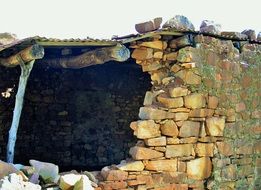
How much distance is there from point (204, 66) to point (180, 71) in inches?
14.3

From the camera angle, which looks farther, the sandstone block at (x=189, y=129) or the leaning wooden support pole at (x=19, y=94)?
the sandstone block at (x=189, y=129)

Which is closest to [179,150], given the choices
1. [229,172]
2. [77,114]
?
[229,172]

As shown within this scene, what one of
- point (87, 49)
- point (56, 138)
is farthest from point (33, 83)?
point (87, 49)

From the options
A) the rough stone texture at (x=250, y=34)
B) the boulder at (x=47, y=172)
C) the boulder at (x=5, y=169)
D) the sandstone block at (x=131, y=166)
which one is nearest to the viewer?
the boulder at (x=5, y=169)

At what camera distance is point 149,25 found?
18.0 feet

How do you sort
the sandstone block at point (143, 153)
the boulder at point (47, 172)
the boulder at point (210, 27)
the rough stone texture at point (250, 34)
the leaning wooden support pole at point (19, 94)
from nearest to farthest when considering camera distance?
the boulder at point (47, 172), the sandstone block at point (143, 153), the leaning wooden support pole at point (19, 94), the boulder at point (210, 27), the rough stone texture at point (250, 34)

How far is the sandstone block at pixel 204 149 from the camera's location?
5594 mm

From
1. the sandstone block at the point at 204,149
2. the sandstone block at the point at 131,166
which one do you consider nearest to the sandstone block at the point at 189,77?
the sandstone block at the point at 204,149

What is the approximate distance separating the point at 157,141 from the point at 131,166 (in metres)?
0.48

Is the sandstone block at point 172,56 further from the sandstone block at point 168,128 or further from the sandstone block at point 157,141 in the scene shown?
the sandstone block at point 157,141

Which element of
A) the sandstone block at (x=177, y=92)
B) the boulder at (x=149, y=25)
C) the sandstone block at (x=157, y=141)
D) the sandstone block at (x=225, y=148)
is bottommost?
the sandstone block at (x=225, y=148)

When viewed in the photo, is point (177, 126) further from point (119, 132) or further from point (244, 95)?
point (119, 132)

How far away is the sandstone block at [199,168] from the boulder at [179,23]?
5.86 feet

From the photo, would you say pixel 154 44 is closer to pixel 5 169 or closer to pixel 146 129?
pixel 146 129
